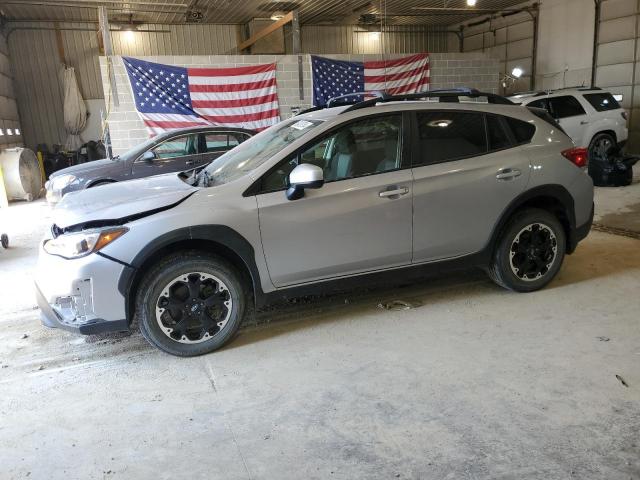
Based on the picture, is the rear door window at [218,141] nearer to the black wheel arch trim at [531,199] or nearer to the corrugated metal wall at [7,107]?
the black wheel arch trim at [531,199]

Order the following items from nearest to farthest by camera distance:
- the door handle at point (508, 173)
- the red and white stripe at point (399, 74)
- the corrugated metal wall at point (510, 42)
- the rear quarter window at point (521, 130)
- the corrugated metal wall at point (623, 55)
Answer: the door handle at point (508, 173), the rear quarter window at point (521, 130), the red and white stripe at point (399, 74), the corrugated metal wall at point (623, 55), the corrugated metal wall at point (510, 42)

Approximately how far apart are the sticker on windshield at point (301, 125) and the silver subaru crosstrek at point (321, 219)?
0.7 inches

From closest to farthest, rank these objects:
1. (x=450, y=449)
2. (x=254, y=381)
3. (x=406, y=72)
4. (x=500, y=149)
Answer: (x=450, y=449), (x=254, y=381), (x=500, y=149), (x=406, y=72)

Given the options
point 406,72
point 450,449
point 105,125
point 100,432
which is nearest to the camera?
point 450,449

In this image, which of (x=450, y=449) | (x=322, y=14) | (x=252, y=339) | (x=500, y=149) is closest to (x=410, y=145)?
(x=500, y=149)

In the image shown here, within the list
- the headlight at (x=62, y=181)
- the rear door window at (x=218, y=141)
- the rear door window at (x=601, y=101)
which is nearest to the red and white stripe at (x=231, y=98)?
the rear door window at (x=218, y=141)

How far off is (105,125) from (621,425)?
10.2 m

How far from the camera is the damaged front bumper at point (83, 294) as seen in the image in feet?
10.3

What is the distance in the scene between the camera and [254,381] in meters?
3.14

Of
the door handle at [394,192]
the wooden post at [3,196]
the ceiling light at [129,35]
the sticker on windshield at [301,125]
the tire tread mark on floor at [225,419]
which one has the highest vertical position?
the ceiling light at [129,35]

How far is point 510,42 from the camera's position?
58.4 ft

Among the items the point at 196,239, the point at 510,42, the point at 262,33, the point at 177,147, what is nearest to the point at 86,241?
the point at 196,239

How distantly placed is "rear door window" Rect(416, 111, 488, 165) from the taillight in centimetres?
77

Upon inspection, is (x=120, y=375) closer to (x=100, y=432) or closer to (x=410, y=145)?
(x=100, y=432)
